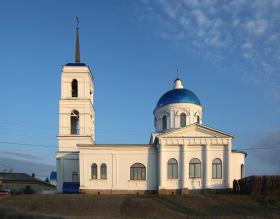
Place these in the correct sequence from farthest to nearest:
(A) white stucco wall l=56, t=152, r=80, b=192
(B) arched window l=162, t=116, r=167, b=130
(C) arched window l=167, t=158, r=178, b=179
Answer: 1. (B) arched window l=162, t=116, r=167, b=130
2. (A) white stucco wall l=56, t=152, r=80, b=192
3. (C) arched window l=167, t=158, r=178, b=179

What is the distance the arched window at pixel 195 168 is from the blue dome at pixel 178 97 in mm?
8012

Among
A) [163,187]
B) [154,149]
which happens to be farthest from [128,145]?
[163,187]

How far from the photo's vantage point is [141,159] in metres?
46.8

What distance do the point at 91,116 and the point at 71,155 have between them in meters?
5.20

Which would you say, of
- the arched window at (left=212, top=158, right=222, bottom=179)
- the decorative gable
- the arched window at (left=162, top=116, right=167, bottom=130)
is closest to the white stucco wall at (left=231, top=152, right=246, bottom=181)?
the arched window at (left=212, top=158, right=222, bottom=179)

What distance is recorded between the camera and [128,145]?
46938 millimetres

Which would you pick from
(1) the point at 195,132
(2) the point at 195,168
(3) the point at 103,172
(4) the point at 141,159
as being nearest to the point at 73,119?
(3) the point at 103,172

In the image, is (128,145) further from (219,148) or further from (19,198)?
(19,198)

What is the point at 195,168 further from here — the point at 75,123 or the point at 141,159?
the point at 75,123

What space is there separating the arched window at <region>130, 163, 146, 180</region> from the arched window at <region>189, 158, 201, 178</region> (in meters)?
4.79

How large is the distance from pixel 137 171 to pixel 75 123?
937 cm

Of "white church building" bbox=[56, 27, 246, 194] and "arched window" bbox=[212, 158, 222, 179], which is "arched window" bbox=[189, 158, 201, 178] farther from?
"arched window" bbox=[212, 158, 222, 179]

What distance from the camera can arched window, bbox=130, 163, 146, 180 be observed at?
153ft

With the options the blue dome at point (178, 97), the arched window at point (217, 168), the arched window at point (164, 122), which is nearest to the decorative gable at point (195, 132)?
the arched window at point (217, 168)
